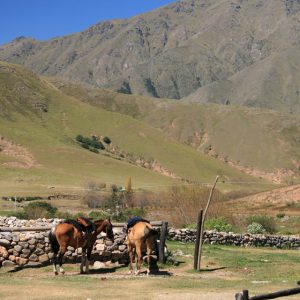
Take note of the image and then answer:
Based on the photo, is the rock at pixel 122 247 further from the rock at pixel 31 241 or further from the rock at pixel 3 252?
the rock at pixel 3 252

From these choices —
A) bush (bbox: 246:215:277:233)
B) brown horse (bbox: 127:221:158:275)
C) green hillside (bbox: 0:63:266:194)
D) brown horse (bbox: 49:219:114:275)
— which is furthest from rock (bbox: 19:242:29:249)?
green hillside (bbox: 0:63:266:194)

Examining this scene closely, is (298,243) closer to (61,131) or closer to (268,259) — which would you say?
(268,259)

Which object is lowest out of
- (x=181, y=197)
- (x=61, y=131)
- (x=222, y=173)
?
(x=181, y=197)

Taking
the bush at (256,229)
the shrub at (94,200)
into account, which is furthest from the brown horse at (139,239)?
the shrub at (94,200)

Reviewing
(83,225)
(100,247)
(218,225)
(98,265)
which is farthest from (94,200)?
(83,225)

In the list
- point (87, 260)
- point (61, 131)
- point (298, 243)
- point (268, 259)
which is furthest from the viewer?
point (61, 131)

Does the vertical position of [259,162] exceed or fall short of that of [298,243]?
it exceeds it

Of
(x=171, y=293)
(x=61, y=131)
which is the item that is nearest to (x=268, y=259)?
(x=171, y=293)

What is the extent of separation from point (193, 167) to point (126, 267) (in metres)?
128

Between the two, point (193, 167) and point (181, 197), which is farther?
point (193, 167)

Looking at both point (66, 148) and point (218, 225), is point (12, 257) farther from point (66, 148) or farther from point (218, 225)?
point (66, 148)

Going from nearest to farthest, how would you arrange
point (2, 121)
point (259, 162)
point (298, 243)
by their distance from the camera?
point (298, 243) → point (2, 121) → point (259, 162)

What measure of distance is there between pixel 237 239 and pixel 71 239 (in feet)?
52.0

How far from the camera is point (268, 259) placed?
84.6 feet
